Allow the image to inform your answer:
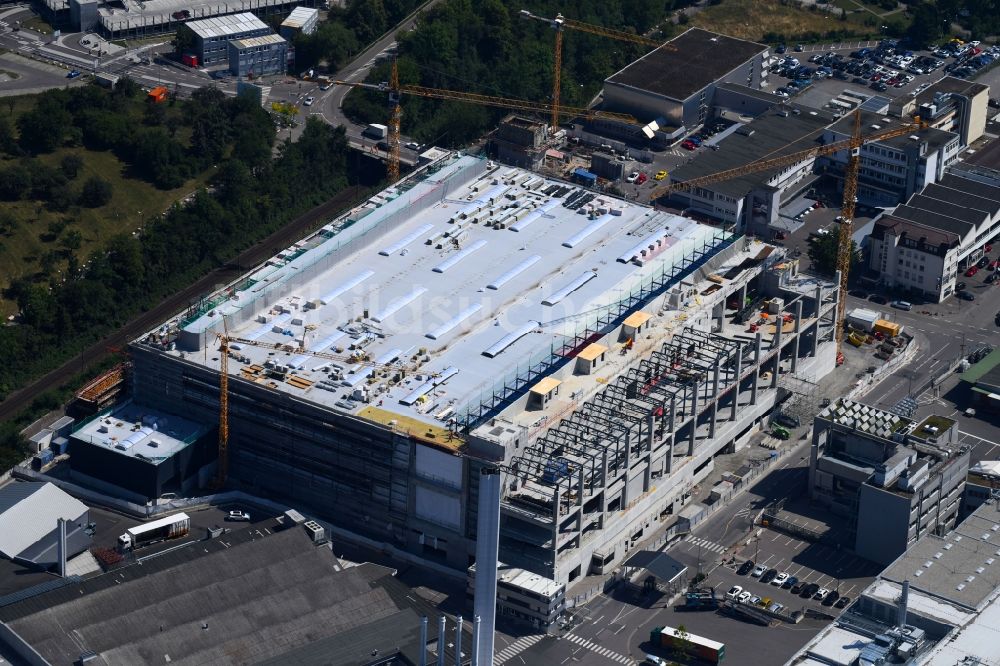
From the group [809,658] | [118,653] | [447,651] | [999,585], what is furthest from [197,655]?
[999,585]

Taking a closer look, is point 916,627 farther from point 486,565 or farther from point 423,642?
point 423,642

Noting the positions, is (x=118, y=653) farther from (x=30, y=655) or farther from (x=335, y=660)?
(x=335, y=660)

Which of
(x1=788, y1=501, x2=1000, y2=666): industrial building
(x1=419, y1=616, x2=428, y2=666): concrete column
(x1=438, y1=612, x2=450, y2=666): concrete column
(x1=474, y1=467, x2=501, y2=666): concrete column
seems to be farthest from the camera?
(x1=419, y1=616, x2=428, y2=666): concrete column

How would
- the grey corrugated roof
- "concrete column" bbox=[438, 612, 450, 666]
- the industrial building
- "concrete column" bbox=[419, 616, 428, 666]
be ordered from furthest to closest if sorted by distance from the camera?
"concrete column" bbox=[419, 616, 428, 666] < the grey corrugated roof < "concrete column" bbox=[438, 612, 450, 666] < the industrial building

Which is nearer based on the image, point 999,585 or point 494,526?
point 494,526

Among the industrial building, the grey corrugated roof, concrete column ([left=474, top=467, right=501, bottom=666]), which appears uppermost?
concrete column ([left=474, top=467, right=501, bottom=666])

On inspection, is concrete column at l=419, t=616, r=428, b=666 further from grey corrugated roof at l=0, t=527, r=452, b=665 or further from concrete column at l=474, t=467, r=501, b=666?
concrete column at l=474, t=467, r=501, b=666

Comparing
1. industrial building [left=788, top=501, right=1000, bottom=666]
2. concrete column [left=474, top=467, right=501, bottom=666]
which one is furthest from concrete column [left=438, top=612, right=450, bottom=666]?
industrial building [left=788, top=501, right=1000, bottom=666]

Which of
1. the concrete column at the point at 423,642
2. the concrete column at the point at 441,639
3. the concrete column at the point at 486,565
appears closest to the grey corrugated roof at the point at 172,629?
the concrete column at the point at 423,642

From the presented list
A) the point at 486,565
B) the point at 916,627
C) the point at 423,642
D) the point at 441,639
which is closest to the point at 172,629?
the point at 423,642
